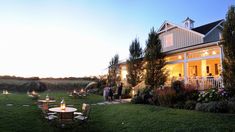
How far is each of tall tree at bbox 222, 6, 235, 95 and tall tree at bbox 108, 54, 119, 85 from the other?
16.5 meters

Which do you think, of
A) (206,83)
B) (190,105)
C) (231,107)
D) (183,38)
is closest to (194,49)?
(206,83)

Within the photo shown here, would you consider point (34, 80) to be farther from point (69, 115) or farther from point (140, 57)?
point (69, 115)

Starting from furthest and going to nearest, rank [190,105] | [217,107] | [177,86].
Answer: [177,86] < [190,105] < [217,107]

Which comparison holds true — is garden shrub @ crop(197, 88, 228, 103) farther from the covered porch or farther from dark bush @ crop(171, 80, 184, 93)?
the covered porch

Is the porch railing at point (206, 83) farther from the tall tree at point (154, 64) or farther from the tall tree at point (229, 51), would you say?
the tall tree at point (154, 64)

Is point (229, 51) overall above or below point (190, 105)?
above

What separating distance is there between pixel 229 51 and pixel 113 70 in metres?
17.3

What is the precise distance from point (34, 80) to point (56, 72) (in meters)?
4.70

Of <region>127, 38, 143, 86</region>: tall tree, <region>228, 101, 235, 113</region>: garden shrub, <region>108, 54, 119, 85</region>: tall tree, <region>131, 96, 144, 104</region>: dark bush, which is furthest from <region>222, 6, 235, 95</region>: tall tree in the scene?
<region>108, 54, 119, 85</region>: tall tree

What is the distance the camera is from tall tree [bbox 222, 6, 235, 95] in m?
12.2

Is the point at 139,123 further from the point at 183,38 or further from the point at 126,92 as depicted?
the point at 183,38

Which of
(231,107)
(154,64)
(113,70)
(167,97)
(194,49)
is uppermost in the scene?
(194,49)

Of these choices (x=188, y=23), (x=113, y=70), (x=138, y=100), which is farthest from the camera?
(x=113, y=70)

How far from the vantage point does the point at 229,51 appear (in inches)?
501
